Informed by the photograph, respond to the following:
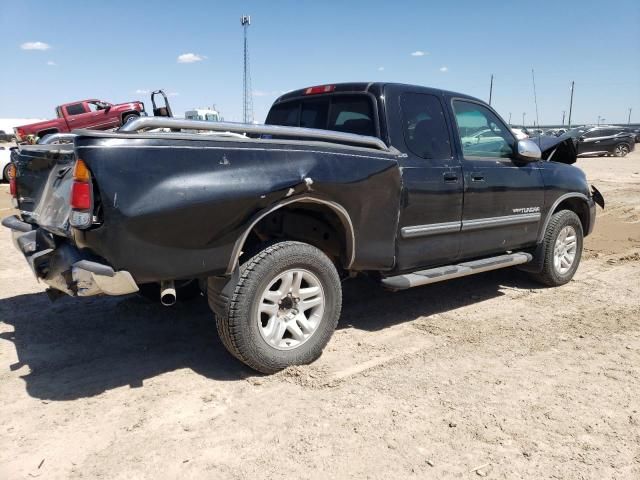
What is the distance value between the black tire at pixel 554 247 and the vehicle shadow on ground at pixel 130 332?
243mm

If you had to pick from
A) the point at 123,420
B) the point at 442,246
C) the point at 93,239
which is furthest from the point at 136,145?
the point at 442,246

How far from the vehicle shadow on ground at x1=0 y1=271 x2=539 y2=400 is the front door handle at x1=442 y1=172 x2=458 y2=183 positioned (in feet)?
4.10

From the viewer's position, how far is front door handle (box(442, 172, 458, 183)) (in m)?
4.44

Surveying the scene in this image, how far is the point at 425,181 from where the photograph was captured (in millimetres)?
4285

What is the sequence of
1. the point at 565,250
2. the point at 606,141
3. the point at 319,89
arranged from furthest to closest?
the point at 606,141, the point at 565,250, the point at 319,89

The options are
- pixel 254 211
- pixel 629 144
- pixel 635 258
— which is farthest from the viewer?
pixel 629 144

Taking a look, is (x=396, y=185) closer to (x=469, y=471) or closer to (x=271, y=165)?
(x=271, y=165)

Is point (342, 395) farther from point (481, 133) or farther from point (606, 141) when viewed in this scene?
point (606, 141)

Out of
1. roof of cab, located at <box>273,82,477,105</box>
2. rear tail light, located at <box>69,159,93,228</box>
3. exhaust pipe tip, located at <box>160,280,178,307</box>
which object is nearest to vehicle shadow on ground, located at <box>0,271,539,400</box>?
exhaust pipe tip, located at <box>160,280,178,307</box>

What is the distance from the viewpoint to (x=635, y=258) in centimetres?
714

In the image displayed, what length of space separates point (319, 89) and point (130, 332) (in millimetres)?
2593

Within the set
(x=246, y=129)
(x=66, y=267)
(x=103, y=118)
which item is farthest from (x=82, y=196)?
(x=103, y=118)

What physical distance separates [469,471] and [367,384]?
99 centimetres

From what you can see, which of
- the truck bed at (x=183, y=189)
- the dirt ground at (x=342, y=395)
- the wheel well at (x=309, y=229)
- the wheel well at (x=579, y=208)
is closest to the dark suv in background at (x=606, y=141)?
the wheel well at (x=579, y=208)
